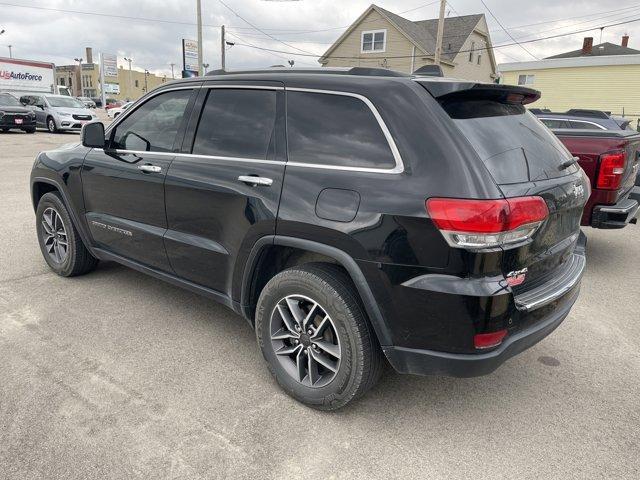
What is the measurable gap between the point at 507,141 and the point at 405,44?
32.6m

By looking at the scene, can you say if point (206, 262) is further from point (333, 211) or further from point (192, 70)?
point (192, 70)

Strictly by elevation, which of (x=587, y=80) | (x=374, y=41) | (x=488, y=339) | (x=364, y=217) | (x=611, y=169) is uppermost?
(x=374, y=41)

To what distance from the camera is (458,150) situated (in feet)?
7.48

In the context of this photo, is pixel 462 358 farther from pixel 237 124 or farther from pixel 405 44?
pixel 405 44

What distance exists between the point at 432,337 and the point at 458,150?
88 centimetres

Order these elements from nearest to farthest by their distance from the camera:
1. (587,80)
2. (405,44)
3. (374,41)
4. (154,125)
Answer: (154,125) < (587,80) < (405,44) < (374,41)

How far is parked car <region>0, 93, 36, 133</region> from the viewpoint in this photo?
64.8ft

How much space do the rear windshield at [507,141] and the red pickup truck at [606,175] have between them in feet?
7.23

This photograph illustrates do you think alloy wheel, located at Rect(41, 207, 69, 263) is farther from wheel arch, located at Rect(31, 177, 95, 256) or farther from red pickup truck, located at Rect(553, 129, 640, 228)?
red pickup truck, located at Rect(553, 129, 640, 228)

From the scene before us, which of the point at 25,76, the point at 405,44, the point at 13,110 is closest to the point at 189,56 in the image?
the point at 25,76

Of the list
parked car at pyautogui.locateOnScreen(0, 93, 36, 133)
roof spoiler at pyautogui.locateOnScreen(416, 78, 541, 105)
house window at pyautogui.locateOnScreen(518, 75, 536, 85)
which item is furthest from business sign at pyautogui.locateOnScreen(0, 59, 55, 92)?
roof spoiler at pyautogui.locateOnScreen(416, 78, 541, 105)

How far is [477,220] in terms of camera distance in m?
2.18

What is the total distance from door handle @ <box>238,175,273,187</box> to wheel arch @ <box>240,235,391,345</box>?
1.00 feet

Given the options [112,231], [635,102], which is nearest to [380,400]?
[112,231]
